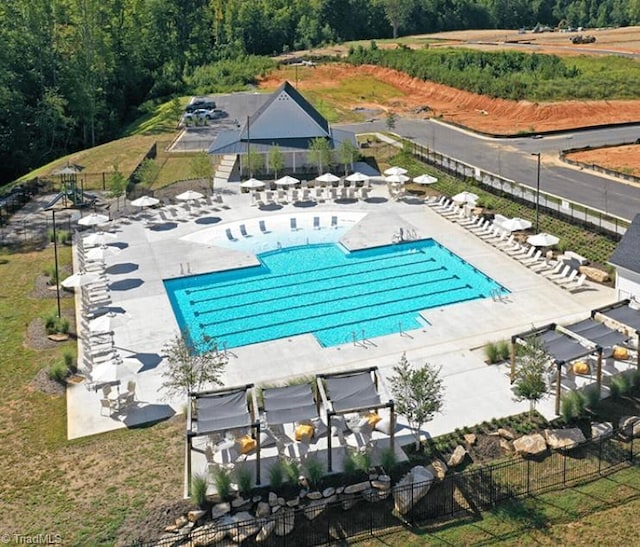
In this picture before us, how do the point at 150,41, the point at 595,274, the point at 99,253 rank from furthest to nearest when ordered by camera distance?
the point at 150,41
the point at 99,253
the point at 595,274

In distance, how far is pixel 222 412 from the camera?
18344 mm

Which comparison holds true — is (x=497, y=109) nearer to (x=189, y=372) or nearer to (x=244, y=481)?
(x=189, y=372)

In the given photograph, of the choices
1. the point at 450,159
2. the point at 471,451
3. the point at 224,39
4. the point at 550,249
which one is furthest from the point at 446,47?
the point at 471,451

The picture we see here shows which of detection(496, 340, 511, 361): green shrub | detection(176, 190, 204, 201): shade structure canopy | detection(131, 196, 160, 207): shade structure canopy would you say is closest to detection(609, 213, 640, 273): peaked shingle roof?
detection(496, 340, 511, 361): green shrub

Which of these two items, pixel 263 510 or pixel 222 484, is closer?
pixel 263 510

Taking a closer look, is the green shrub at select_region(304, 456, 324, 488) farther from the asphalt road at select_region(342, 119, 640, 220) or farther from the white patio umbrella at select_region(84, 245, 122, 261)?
the asphalt road at select_region(342, 119, 640, 220)

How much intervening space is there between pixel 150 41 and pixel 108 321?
85.4 m

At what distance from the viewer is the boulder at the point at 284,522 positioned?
15.7 metres

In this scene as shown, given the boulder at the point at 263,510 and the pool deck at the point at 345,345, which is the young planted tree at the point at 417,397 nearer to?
the pool deck at the point at 345,345

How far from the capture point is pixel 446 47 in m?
110

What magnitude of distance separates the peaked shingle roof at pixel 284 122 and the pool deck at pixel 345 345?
911 centimetres

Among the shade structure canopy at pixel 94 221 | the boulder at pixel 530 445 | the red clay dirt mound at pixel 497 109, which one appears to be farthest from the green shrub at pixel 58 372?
the red clay dirt mound at pixel 497 109

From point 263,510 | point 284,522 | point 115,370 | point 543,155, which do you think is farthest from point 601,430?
point 543,155

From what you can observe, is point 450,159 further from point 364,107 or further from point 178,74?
point 178,74
